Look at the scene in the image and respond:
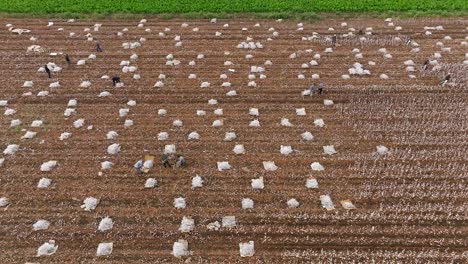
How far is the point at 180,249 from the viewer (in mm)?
10602

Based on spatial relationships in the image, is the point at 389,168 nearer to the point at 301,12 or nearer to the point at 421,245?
the point at 421,245

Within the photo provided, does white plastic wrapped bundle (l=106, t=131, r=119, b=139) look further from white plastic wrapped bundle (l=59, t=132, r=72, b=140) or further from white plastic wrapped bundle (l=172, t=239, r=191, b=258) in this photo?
white plastic wrapped bundle (l=172, t=239, r=191, b=258)

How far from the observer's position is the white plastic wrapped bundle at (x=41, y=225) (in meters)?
11.2

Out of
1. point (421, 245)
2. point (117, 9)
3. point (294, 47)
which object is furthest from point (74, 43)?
point (421, 245)

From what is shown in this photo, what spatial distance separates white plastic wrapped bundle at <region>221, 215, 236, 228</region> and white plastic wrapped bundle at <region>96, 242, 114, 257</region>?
121 inches

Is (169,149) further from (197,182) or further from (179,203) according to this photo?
(179,203)

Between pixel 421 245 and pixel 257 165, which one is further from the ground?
pixel 257 165

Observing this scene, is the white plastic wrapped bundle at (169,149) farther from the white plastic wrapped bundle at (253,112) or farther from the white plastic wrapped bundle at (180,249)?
the white plastic wrapped bundle at (180,249)

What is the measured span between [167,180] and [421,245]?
7544mm

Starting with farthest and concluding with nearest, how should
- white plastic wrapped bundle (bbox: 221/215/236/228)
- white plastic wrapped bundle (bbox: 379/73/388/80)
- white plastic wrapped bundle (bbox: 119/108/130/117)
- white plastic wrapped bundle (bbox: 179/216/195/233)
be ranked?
1. white plastic wrapped bundle (bbox: 379/73/388/80)
2. white plastic wrapped bundle (bbox: 119/108/130/117)
3. white plastic wrapped bundle (bbox: 221/215/236/228)
4. white plastic wrapped bundle (bbox: 179/216/195/233)

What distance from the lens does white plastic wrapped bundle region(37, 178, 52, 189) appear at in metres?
12.5

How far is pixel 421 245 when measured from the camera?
10.8m

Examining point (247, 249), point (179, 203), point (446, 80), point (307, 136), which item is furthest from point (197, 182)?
point (446, 80)

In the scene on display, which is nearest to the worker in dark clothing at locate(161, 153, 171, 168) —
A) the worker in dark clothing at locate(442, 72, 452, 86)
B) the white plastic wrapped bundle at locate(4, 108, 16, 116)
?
the white plastic wrapped bundle at locate(4, 108, 16, 116)
